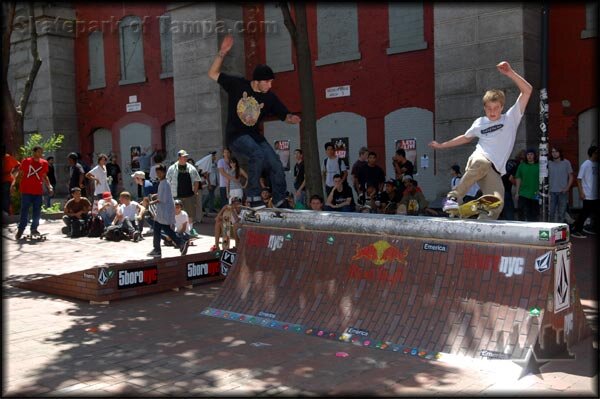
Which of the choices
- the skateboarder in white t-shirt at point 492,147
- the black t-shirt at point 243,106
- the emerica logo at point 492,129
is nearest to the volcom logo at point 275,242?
the black t-shirt at point 243,106

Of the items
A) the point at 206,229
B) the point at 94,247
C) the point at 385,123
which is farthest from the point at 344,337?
the point at 385,123

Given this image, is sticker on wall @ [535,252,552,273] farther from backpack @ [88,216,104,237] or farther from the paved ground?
backpack @ [88,216,104,237]

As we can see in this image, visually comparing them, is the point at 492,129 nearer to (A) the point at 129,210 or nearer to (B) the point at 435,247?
(B) the point at 435,247

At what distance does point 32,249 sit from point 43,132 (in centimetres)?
1453

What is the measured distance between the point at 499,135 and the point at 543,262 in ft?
5.28

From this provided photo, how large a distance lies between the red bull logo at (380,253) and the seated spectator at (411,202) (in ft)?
20.6

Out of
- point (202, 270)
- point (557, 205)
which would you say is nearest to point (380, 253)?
point (202, 270)

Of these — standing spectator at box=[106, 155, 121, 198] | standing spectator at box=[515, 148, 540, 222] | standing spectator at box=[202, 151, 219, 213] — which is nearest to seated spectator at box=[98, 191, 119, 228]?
standing spectator at box=[202, 151, 219, 213]

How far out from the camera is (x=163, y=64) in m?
23.1

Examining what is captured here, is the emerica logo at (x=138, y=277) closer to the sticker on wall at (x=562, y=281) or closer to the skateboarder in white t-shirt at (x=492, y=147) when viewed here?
the skateboarder in white t-shirt at (x=492, y=147)

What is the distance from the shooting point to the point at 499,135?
6.57m

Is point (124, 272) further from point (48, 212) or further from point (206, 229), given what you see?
point (48, 212)

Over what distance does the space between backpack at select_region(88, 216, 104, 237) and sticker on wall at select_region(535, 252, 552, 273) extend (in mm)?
11295

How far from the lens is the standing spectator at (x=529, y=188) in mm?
12734
